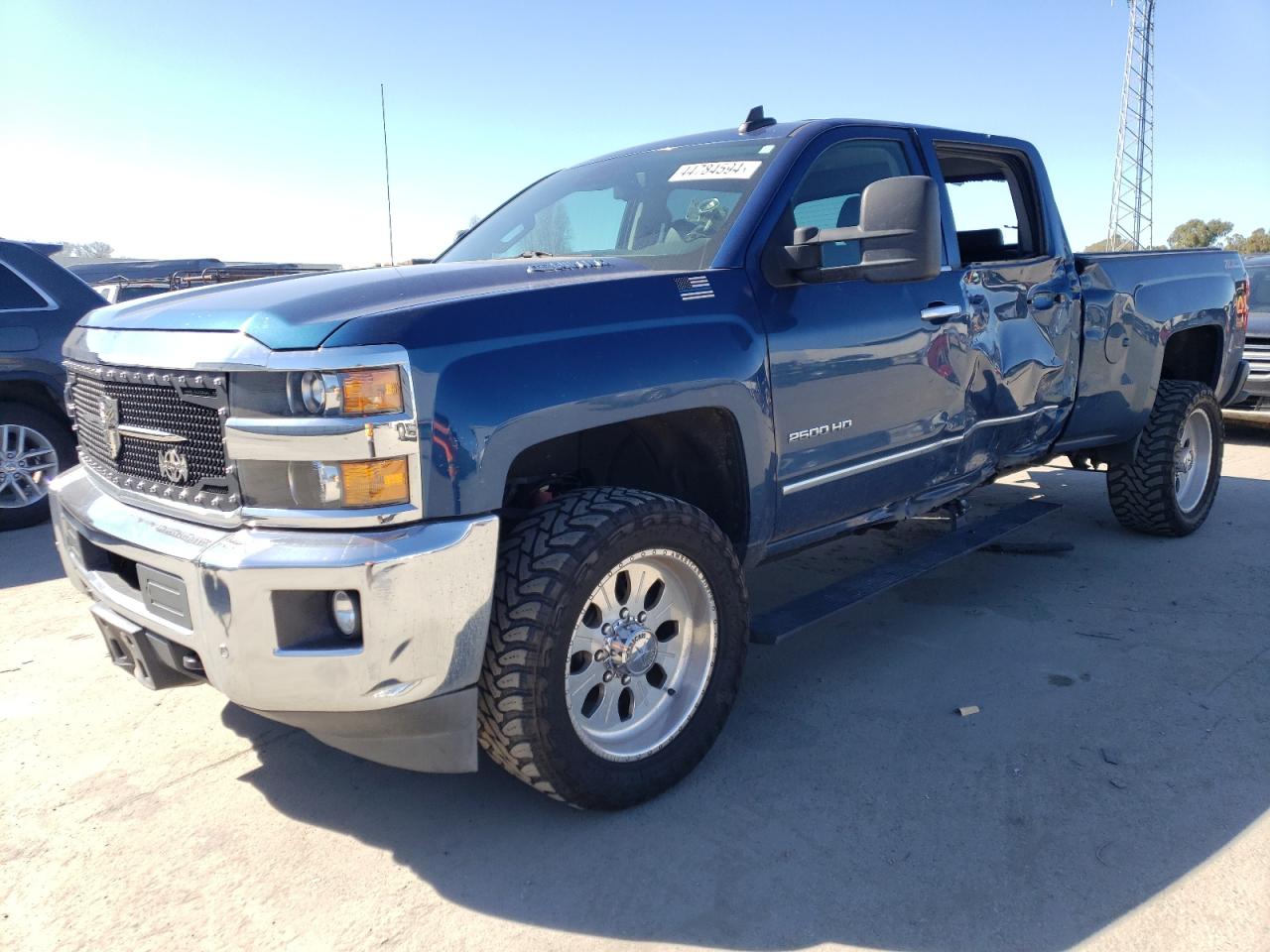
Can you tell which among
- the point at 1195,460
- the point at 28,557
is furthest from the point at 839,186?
the point at 28,557

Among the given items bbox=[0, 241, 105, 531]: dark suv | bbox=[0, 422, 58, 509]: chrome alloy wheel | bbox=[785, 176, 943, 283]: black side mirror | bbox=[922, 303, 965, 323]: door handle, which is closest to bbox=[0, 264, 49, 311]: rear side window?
bbox=[0, 241, 105, 531]: dark suv

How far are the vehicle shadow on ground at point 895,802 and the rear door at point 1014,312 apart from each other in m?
0.87

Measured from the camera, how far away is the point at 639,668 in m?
2.82

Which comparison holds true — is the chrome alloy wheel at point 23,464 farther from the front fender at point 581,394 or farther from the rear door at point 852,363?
the rear door at point 852,363

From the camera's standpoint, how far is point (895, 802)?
2766 millimetres

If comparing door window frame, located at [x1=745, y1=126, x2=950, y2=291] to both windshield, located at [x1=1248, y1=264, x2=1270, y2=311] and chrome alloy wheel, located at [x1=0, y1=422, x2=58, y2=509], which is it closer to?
chrome alloy wheel, located at [x1=0, y1=422, x2=58, y2=509]

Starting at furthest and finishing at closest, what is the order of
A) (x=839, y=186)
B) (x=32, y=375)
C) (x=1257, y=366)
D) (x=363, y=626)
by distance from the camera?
(x=1257, y=366), (x=32, y=375), (x=839, y=186), (x=363, y=626)

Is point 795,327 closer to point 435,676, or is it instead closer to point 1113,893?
point 435,676

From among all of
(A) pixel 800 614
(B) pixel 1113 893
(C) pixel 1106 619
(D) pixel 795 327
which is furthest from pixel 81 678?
(C) pixel 1106 619

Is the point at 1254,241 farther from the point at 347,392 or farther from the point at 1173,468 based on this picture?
the point at 347,392

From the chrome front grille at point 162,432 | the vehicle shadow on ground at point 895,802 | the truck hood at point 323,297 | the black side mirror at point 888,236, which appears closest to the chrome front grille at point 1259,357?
the vehicle shadow on ground at point 895,802

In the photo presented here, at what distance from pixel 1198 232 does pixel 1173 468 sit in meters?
40.0

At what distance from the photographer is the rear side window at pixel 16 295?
235 inches

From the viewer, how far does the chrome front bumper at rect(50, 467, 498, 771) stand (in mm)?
2164
